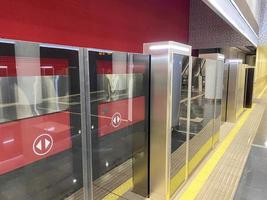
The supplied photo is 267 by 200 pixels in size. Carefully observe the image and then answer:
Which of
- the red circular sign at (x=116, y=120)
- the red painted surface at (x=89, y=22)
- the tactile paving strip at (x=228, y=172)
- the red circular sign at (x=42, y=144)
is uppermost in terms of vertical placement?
the red painted surface at (x=89, y=22)

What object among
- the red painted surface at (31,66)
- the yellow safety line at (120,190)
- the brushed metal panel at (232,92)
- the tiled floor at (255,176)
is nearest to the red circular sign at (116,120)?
the yellow safety line at (120,190)

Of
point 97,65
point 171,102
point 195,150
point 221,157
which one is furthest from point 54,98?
point 221,157

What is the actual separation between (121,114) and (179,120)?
69 cm

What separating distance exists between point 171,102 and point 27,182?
173cm

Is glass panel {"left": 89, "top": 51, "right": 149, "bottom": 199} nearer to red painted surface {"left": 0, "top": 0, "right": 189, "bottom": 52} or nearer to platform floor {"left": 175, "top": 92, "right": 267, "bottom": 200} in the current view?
platform floor {"left": 175, "top": 92, "right": 267, "bottom": 200}

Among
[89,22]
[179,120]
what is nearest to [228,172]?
[179,120]

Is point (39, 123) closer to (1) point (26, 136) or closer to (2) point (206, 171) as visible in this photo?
(1) point (26, 136)

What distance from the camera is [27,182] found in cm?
230

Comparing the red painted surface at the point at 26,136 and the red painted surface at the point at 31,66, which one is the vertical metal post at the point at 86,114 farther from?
the red painted surface at the point at 26,136

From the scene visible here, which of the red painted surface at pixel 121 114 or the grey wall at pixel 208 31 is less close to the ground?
→ the grey wall at pixel 208 31

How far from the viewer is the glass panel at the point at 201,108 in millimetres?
3045

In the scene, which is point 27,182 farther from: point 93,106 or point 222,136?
point 222,136

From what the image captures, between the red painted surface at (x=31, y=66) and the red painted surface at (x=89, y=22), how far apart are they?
30.4 inches

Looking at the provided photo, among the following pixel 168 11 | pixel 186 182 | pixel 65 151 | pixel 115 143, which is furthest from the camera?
pixel 168 11
